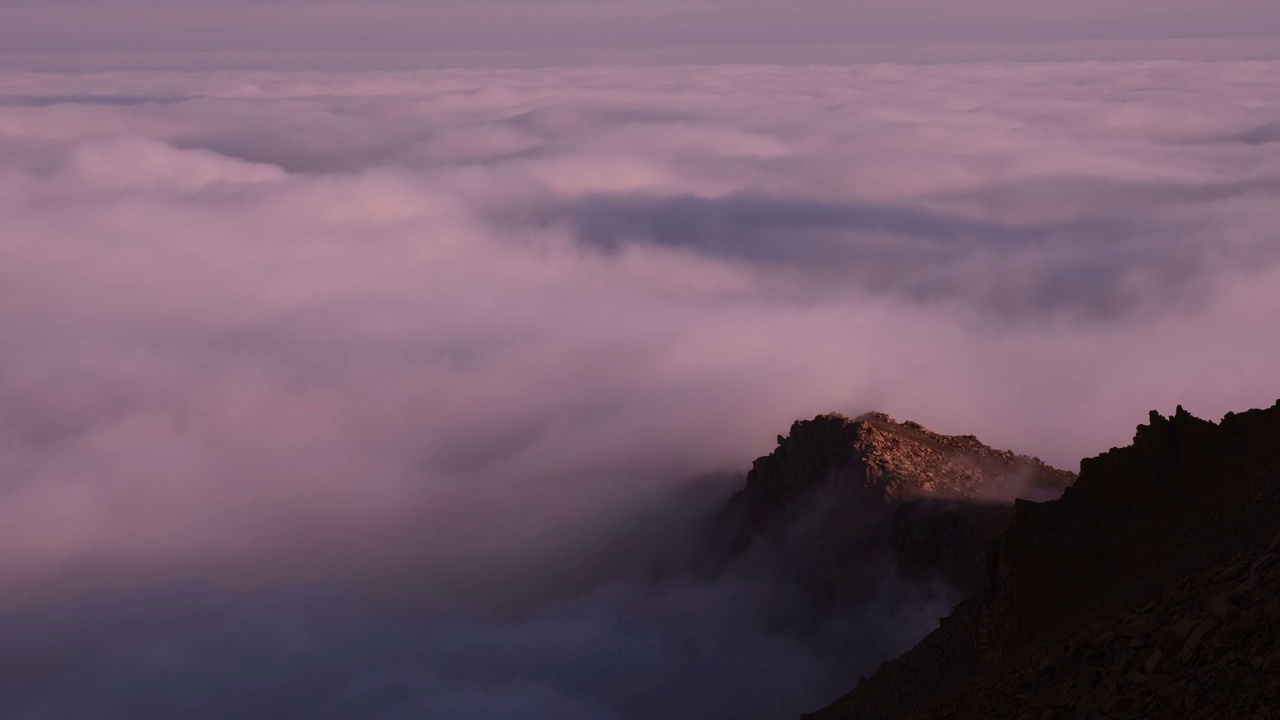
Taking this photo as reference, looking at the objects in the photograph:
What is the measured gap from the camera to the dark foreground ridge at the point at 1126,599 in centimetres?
2116

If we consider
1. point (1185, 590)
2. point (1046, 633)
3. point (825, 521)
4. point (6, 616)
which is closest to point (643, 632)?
point (825, 521)

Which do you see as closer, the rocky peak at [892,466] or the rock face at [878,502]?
the rock face at [878,502]

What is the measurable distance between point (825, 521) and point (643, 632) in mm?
13550

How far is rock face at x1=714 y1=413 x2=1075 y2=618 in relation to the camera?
49.0 metres

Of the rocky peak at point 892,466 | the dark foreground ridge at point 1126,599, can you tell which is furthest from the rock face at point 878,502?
the dark foreground ridge at point 1126,599

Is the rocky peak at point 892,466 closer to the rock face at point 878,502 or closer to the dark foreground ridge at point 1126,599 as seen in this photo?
the rock face at point 878,502

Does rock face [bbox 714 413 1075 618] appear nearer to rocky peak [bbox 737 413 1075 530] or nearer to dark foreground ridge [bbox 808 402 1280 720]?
rocky peak [bbox 737 413 1075 530]

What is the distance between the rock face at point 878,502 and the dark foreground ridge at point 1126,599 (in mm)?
11796

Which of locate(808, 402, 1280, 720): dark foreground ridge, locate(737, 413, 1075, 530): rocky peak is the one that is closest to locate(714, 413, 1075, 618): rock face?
locate(737, 413, 1075, 530): rocky peak

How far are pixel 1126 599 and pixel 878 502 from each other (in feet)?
77.1

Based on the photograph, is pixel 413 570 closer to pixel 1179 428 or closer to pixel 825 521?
pixel 825 521

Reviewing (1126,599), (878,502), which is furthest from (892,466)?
(1126,599)

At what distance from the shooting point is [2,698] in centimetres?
8688

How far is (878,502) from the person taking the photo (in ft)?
173
